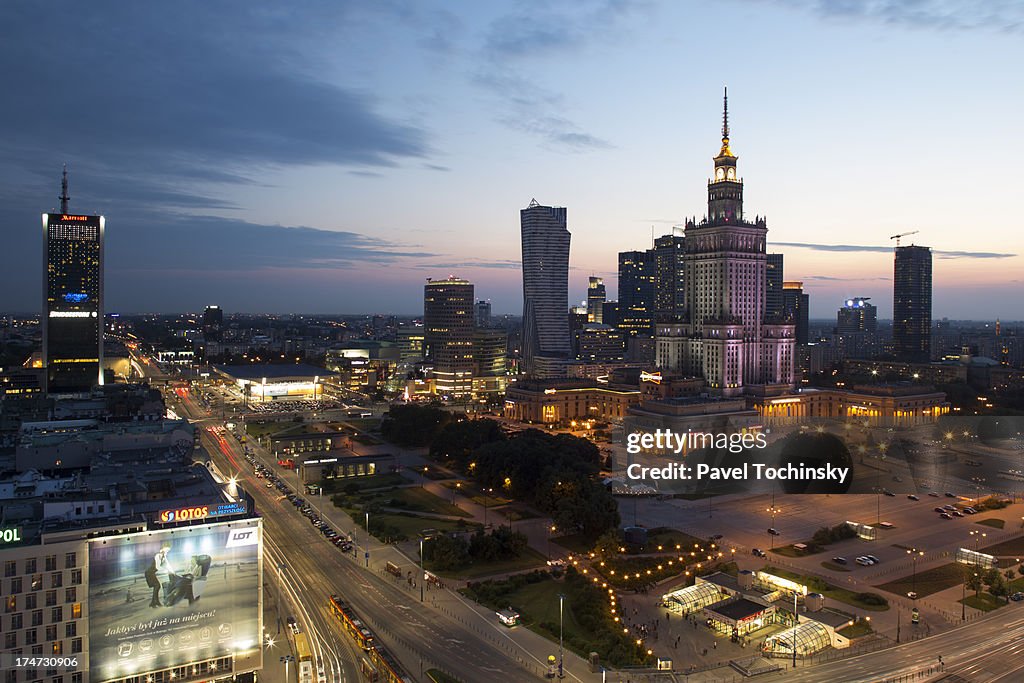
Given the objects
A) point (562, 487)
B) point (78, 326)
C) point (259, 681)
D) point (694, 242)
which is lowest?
point (259, 681)

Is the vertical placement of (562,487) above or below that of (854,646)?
above

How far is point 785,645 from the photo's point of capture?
41688 mm

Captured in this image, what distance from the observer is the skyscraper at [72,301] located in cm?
13275

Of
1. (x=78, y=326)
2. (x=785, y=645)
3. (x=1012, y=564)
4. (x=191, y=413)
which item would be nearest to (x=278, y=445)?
(x=191, y=413)

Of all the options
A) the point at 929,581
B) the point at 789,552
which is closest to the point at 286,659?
the point at 789,552

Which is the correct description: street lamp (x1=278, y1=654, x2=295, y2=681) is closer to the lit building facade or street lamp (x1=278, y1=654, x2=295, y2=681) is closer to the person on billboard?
the person on billboard

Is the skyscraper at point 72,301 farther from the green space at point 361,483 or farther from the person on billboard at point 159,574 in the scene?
the person on billboard at point 159,574

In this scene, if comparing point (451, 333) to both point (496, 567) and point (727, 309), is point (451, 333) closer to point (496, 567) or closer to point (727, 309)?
point (727, 309)

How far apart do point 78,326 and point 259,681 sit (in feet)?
394

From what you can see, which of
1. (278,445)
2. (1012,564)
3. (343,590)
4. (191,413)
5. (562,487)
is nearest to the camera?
(343,590)

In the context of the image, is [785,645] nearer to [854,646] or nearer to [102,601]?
[854,646]

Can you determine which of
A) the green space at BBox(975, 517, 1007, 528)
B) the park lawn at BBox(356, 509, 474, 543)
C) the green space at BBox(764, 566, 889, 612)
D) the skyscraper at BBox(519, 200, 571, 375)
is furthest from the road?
the skyscraper at BBox(519, 200, 571, 375)

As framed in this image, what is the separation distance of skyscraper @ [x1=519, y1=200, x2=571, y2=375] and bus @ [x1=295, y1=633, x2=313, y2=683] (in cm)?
13578

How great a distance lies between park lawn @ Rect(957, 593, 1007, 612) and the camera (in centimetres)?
4872
